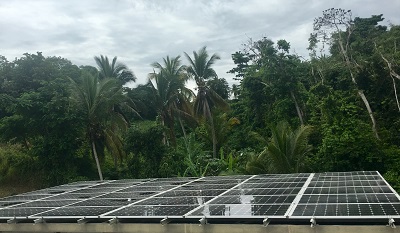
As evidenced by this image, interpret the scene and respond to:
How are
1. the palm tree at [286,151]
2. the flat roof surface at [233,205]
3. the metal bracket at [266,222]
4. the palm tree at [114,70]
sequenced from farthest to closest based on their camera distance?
1. the palm tree at [114,70]
2. the palm tree at [286,151]
3. the flat roof surface at [233,205]
4. the metal bracket at [266,222]

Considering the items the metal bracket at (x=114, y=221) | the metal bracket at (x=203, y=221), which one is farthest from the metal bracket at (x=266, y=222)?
the metal bracket at (x=114, y=221)

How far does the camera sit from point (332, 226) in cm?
612

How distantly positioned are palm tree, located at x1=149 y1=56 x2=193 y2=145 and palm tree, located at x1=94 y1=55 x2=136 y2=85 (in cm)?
321

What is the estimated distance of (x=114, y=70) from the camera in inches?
1257

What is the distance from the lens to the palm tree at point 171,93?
27.4 metres

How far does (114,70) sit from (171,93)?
23.4 feet

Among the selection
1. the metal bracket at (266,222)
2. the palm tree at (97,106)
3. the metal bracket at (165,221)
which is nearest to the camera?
the metal bracket at (266,222)

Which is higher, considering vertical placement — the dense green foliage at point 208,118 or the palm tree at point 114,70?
the palm tree at point 114,70

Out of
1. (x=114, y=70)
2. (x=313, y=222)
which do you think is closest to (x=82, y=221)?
(x=313, y=222)

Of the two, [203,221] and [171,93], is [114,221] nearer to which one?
[203,221]

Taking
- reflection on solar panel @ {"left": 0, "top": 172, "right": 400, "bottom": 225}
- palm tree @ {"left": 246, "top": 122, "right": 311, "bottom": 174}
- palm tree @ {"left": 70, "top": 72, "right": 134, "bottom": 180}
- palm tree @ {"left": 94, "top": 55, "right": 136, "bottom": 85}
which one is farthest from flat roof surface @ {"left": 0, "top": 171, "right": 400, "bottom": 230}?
palm tree @ {"left": 94, "top": 55, "right": 136, "bottom": 85}

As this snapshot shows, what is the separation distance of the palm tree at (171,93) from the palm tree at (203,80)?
1.11 meters

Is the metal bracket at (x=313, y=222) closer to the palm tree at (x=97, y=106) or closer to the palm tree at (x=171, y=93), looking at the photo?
the palm tree at (x=97, y=106)

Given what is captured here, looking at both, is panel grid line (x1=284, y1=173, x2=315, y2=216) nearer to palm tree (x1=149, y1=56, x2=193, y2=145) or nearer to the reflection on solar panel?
the reflection on solar panel
